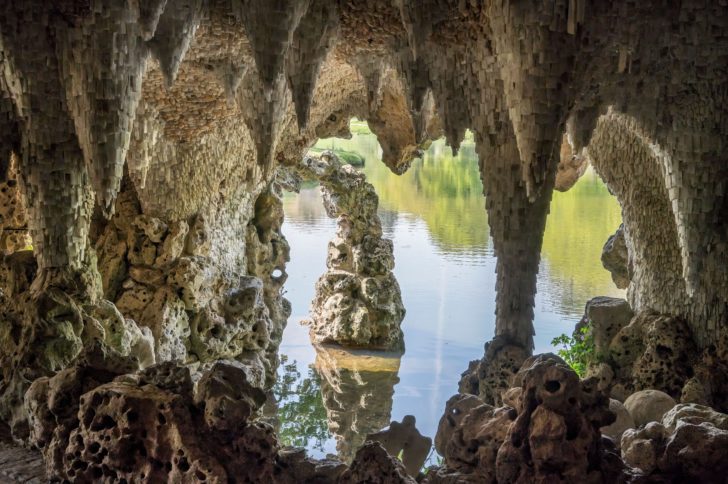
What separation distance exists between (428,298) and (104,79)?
694 centimetres

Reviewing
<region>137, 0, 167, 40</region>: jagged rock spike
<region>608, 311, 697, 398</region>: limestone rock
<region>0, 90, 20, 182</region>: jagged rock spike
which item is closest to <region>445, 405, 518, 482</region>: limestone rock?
<region>608, 311, 697, 398</region>: limestone rock

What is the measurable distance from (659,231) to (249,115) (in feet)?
6.59

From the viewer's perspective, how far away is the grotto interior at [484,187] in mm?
2318

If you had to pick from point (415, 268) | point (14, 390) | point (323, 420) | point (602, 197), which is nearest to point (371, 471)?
point (14, 390)

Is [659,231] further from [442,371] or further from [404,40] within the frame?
[442,371]

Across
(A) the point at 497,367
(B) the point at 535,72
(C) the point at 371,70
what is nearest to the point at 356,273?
(C) the point at 371,70

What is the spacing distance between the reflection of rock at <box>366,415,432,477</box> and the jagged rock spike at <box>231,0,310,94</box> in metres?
1.37

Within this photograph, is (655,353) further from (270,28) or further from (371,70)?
(270,28)

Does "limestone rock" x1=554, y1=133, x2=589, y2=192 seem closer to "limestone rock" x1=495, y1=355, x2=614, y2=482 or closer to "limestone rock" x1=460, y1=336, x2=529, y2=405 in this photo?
"limestone rock" x1=460, y1=336, x2=529, y2=405

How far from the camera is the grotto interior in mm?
2318

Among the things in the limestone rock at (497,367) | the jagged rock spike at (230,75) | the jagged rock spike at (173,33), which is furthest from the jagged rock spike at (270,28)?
the limestone rock at (497,367)

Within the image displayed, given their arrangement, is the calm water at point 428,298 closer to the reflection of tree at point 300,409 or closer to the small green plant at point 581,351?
the reflection of tree at point 300,409

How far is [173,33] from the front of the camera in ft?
8.61

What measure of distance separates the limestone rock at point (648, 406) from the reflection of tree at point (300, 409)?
2.98 meters
